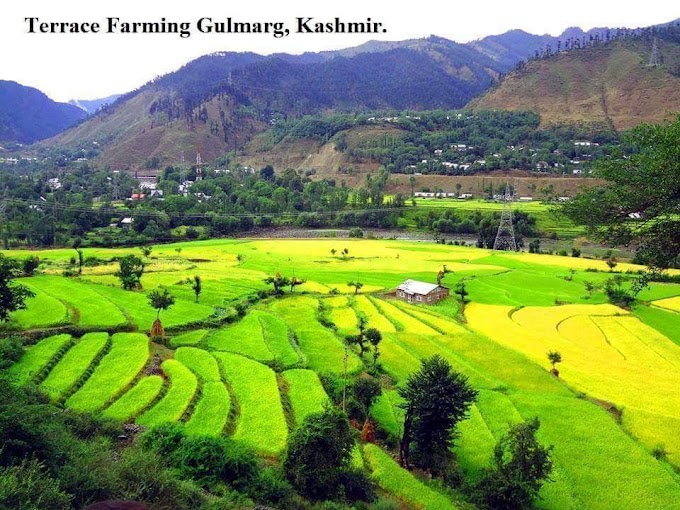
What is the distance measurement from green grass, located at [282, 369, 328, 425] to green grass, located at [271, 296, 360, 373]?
5.47 feet

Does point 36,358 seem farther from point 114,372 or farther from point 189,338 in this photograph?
point 189,338

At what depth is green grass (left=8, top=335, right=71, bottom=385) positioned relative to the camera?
28.1 metres

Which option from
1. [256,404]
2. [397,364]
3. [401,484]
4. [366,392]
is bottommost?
[401,484]

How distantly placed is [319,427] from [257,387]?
9444mm

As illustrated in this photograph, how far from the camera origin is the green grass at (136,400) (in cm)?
2555

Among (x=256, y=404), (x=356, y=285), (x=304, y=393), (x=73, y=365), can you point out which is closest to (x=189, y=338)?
(x=73, y=365)

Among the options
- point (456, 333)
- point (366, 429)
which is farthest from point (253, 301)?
point (366, 429)

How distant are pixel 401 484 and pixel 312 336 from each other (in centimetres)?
1862

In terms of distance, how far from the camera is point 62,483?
1598cm

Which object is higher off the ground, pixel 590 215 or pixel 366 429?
pixel 590 215

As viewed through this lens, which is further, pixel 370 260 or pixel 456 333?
pixel 370 260

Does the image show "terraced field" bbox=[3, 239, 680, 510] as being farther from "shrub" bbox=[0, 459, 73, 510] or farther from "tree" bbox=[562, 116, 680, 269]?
"tree" bbox=[562, 116, 680, 269]

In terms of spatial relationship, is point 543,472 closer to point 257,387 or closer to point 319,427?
point 319,427

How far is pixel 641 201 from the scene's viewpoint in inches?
840
